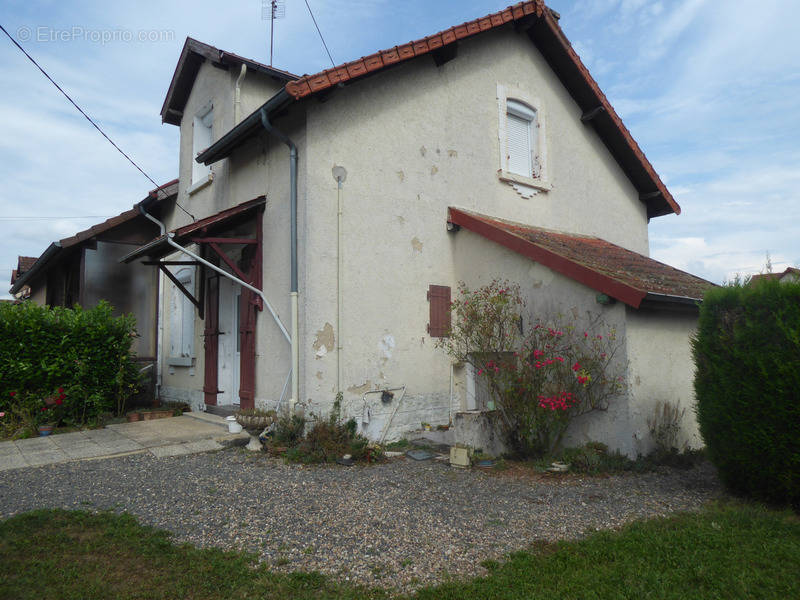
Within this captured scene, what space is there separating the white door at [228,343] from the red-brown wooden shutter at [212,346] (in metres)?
0.09

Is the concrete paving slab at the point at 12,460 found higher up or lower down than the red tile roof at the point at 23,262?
Result: lower down

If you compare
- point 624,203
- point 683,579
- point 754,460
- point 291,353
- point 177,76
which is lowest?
point 683,579

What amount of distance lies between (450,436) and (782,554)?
4587 millimetres

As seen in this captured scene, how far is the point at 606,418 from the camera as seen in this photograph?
20.8 ft

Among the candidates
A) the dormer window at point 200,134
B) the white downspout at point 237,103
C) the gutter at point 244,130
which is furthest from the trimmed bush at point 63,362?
the white downspout at point 237,103

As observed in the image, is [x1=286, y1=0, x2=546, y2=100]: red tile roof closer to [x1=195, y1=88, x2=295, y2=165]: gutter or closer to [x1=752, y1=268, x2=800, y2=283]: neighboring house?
[x1=195, y1=88, x2=295, y2=165]: gutter

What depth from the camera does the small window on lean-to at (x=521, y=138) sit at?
9875mm

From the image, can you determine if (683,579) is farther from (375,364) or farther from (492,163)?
(492,163)

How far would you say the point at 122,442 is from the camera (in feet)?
23.7

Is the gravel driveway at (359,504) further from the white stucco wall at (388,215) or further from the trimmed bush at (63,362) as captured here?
the trimmed bush at (63,362)

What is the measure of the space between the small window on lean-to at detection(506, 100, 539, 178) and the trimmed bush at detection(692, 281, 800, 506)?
567 cm

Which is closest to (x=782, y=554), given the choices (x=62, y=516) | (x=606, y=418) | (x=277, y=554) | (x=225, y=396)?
(x=606, y=418)

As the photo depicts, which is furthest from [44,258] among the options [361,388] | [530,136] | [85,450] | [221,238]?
[530,136]

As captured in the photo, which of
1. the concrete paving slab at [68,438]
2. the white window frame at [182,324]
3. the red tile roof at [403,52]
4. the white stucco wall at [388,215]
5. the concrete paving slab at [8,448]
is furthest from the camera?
the white window frame at [182,324]
